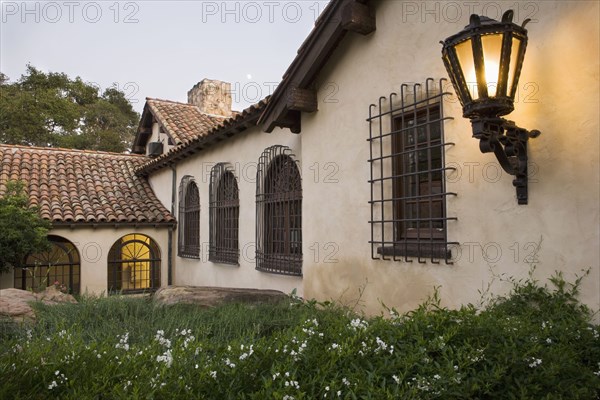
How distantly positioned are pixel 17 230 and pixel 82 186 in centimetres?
339

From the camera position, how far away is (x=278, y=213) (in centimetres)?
757

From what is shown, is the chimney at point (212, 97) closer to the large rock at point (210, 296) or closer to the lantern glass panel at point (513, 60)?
the large rock at point (210, 296)

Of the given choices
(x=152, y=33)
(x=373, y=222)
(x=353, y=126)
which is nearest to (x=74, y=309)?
(x=373, y=222)

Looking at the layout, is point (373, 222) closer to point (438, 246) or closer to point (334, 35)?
point (438, 246)

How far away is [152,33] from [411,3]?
8.08 meters

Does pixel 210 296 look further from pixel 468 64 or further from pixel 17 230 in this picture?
pixel 17 230

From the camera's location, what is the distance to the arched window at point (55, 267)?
441 inches

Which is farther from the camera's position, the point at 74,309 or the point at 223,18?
the point at 223,18

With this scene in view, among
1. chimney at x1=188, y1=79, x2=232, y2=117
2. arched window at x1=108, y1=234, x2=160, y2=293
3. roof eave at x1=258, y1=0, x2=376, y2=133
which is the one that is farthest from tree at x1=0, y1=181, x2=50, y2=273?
chimney at x1=188, y1=79, x2=232, y2=117

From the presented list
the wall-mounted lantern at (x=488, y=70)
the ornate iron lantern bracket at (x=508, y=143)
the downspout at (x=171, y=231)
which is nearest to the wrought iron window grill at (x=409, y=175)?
the ornate iron lantern bracket at (x=508, y=143)

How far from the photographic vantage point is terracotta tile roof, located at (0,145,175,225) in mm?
11344

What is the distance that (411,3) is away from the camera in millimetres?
4652

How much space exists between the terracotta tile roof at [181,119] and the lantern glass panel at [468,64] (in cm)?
1024

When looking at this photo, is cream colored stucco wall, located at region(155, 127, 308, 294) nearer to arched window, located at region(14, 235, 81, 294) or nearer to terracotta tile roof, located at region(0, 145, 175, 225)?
terracotta tile roof, located at region(0, 145, 175, 225)
